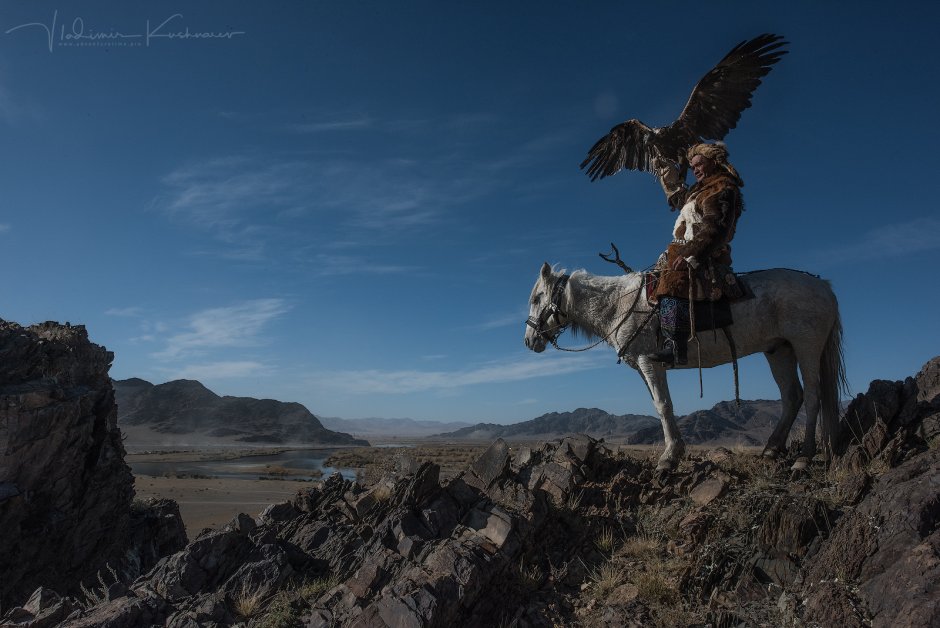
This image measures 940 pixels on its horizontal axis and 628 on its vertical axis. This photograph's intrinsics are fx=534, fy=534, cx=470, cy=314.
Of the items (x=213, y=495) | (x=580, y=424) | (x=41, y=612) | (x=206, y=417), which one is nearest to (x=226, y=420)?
(x=206, y=417)

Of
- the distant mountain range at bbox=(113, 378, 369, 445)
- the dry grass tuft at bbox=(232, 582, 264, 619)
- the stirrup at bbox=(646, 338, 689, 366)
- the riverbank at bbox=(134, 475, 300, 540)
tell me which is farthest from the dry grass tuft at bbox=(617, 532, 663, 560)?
the distant mountain range at bbox=(113, 378, 369, 445)

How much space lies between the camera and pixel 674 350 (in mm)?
6641

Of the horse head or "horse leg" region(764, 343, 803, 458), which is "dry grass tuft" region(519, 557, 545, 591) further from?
"horse leg" region(764, 343, 803, 458)

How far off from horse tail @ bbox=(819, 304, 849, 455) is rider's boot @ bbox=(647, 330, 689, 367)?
1744mm

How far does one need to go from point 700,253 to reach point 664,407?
1986 mm

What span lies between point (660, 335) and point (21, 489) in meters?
15.0

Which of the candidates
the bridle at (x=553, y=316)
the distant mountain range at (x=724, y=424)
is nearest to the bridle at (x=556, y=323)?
the bridle at (x=553, y=316)

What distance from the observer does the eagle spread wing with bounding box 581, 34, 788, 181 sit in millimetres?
7055

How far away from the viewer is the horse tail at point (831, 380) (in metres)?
6.67

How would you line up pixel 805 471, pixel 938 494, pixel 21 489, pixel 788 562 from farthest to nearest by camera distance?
pixel 21 489 → pixel 805 471 → pixel 788 562 → pixel 938 494

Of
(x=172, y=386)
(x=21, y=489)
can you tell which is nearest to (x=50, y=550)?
(x=21, y=489)

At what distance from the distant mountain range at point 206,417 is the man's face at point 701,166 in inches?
4768

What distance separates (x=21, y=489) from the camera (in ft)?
42.1

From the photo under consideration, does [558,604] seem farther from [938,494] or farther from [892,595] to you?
[938,494]
